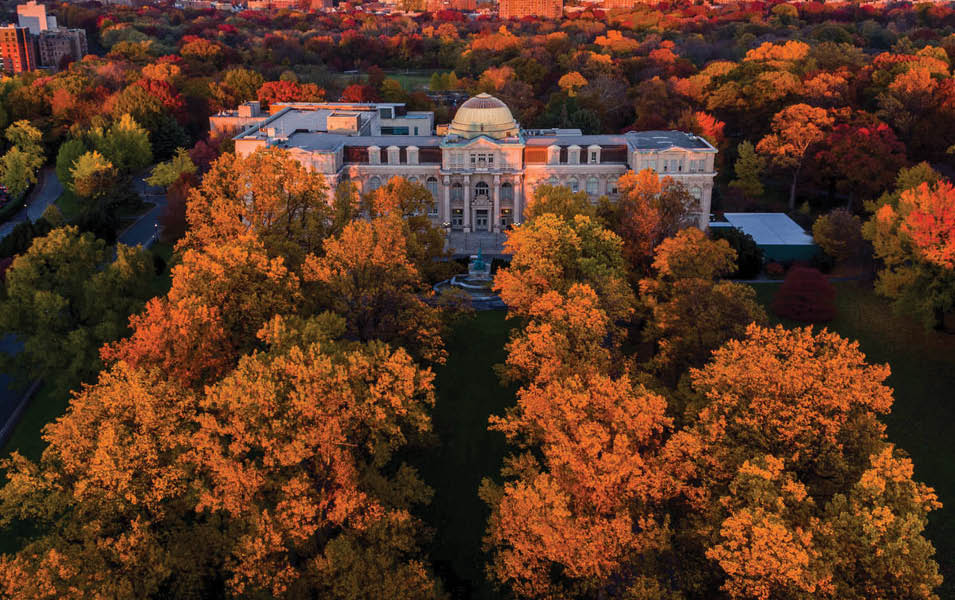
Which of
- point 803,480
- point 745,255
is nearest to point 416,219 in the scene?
point 745,255

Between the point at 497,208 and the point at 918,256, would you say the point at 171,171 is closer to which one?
the point at 497,208

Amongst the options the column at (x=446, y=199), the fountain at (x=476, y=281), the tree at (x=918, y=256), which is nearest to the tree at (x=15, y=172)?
the column at (x=446, y=199)

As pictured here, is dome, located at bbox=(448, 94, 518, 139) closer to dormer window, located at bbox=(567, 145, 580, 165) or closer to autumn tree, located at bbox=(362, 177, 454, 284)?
dormer window, located at bbox=(567, 145, 580, 165)

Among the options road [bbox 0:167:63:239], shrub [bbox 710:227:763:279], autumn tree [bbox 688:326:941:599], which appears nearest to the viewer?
autumn tree [bbox 688:326:941:599]

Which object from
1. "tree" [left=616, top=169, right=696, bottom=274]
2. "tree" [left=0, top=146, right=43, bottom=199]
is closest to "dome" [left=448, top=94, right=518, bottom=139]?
"tree" [left=616, top=169, right=696, bottom=274]

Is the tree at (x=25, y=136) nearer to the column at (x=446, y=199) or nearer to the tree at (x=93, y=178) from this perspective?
the tree at (x=93, y=178)

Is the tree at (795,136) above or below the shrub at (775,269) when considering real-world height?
above
